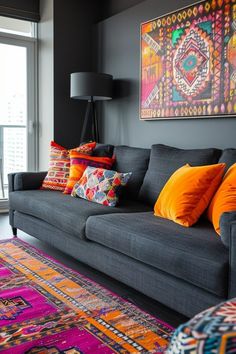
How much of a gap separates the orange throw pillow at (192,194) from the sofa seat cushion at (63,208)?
49cm

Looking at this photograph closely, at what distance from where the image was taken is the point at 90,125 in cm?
496

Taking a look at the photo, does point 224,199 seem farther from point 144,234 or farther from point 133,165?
point 133,165

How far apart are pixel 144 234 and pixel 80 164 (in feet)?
5.04

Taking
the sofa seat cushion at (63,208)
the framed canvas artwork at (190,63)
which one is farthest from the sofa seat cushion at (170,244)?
the framed canvas artwork at (190,63)

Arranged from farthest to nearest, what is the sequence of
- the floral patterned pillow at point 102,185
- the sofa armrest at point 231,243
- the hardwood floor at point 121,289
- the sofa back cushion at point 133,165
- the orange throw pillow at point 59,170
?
the orange throw pillow at point 59,170 < the sofa back cushion at point 133,165 < the floral patterned pillow at point 102,185 < the hardwood floor at point 121,289 < the sofa armrest at point 231,243

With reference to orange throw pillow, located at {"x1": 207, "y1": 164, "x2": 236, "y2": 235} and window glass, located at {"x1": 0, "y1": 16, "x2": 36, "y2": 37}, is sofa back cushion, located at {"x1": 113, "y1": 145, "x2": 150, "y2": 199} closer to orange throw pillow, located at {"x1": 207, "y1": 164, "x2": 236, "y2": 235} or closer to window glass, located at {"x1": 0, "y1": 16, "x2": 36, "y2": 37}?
orange throw pillow, located at {"x1": 207, "y1": 164, "x2": 236, "y2": 235}

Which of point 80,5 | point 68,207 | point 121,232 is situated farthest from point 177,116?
point 80,5

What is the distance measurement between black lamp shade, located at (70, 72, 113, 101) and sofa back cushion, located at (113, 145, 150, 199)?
84 centimetres

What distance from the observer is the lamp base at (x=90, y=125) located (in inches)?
176

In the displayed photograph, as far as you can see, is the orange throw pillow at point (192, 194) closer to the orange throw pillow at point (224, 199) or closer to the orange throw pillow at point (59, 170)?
the orange throw pillow at point (224, 199)

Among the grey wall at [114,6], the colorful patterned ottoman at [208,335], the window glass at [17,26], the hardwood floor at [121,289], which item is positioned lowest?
the hardwood floor at [121,289]

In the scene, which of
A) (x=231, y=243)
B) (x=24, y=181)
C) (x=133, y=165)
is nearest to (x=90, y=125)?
(x=24, y=181)

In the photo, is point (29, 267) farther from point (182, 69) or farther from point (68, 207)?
point (182, 69)

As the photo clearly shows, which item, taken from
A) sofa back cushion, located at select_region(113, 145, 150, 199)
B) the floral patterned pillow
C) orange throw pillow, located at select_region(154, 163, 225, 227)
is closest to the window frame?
sofa back cushion, located at select_region(113, 145, 150, 199)
